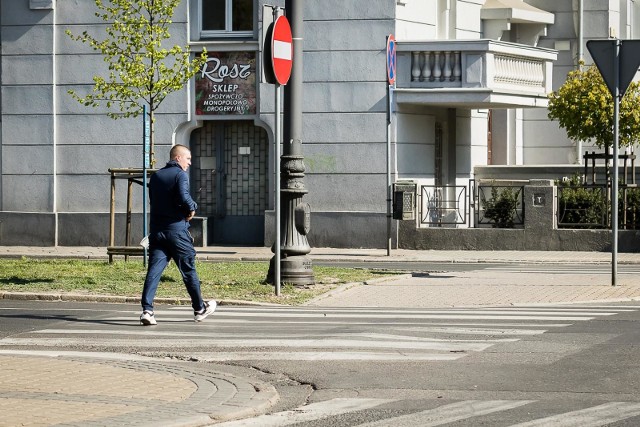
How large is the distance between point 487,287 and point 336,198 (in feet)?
34.4

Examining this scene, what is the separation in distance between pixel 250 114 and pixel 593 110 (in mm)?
7753

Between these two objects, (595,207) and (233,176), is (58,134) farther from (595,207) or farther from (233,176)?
(595,207)

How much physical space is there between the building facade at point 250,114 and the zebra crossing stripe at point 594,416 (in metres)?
18.7

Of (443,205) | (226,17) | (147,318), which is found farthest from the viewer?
(226,17)

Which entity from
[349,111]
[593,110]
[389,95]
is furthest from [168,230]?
[593,110]

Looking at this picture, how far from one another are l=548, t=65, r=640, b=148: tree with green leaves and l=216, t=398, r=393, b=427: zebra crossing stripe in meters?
21.9

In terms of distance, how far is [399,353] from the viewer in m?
11.1

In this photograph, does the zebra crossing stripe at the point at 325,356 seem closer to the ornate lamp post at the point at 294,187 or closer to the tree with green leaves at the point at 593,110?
the ornate lamp post at the point at 294,187

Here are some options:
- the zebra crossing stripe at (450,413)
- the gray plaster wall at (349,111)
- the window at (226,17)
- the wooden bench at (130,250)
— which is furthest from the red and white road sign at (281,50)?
the window at (226,17)

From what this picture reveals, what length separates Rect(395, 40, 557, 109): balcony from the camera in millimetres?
27656

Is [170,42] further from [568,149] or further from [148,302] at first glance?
[148,302]

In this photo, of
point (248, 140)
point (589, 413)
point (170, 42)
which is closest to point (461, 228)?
point (248, 140)

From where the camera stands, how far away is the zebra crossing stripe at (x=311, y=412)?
26.6ft

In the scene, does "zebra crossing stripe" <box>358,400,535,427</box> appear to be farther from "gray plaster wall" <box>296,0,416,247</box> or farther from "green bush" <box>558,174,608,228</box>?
"gray plaster wall" <box>296,0,416,247</box>
